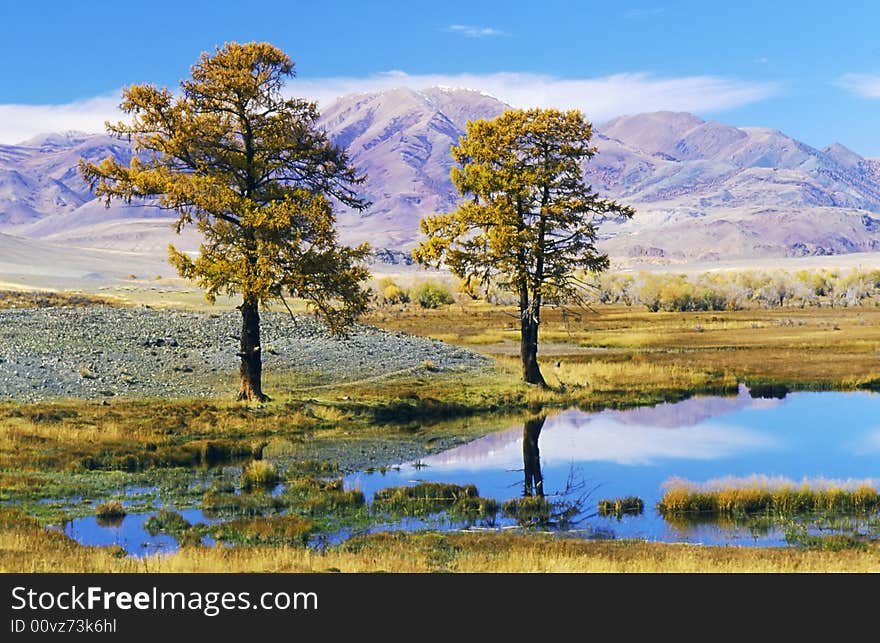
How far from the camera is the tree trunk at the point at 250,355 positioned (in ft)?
124

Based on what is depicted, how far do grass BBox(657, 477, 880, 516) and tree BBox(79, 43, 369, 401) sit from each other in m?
16.0

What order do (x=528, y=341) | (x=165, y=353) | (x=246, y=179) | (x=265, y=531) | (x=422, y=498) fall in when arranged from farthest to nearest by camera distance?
(x=165, y=353) < (x=528, y=341) < (x=246, y=179) < (x=422, y=498) < (x=265, y=531)

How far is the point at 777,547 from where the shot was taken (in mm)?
19906

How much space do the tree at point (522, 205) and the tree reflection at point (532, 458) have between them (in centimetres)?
636

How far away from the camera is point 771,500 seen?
24.6 m

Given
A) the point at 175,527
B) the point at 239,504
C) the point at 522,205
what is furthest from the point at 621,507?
the point at 522,205

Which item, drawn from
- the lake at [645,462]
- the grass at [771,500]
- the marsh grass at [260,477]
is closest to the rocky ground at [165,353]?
the lake at [645,462]

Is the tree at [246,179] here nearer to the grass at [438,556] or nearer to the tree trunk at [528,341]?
the tree trunk at [528,341]

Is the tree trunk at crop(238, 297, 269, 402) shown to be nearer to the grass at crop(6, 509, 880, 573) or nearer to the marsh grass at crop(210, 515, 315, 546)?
the marsh grass at crop(210, 515, 315, 546)

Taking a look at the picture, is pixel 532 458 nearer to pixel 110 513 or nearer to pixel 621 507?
pixel 621 507

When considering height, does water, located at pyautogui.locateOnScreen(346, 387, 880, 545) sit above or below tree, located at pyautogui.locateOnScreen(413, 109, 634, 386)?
below

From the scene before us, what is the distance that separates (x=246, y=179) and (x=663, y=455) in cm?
1664

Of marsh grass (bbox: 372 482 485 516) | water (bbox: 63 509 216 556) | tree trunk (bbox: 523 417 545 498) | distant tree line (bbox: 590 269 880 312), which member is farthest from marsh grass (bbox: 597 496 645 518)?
distant tree line (bbox: 590 269 880 312)

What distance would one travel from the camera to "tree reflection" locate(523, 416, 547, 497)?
28.0 meters
